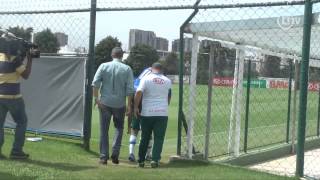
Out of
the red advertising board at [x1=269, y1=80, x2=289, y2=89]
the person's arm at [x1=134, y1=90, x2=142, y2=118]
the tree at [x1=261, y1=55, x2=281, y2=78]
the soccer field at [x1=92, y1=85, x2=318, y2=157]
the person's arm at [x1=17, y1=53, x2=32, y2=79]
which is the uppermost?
the tree at [x1=261, y1=55, x2=281, y2=78]

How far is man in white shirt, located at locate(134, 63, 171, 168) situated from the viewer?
8.62 meters

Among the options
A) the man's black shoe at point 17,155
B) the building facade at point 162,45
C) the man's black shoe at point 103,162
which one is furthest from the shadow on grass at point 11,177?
the building facade at point 162,45

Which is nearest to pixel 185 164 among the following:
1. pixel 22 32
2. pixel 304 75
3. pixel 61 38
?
pixel 304 75

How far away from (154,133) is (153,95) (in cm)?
59

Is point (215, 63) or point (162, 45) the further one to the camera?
point (162, 45)

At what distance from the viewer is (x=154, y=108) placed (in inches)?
340

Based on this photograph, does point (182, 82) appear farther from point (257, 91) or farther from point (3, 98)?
point (257, 91)

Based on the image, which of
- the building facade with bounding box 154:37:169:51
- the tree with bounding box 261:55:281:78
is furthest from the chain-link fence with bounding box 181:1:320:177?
the building facade with bounding box 154:37:169:51

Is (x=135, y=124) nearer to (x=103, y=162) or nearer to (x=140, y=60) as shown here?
(x=103, y=162)

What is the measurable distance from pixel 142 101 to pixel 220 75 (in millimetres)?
2218

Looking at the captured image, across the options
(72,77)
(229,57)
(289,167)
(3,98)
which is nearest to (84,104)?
(72,77)

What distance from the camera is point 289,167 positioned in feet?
34.6

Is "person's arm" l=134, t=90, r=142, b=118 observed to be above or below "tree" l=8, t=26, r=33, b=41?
below

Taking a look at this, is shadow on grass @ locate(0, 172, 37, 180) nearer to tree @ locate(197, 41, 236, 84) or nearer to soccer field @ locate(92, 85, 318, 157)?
soccer field @ locate(92, 85, 318, 157)
